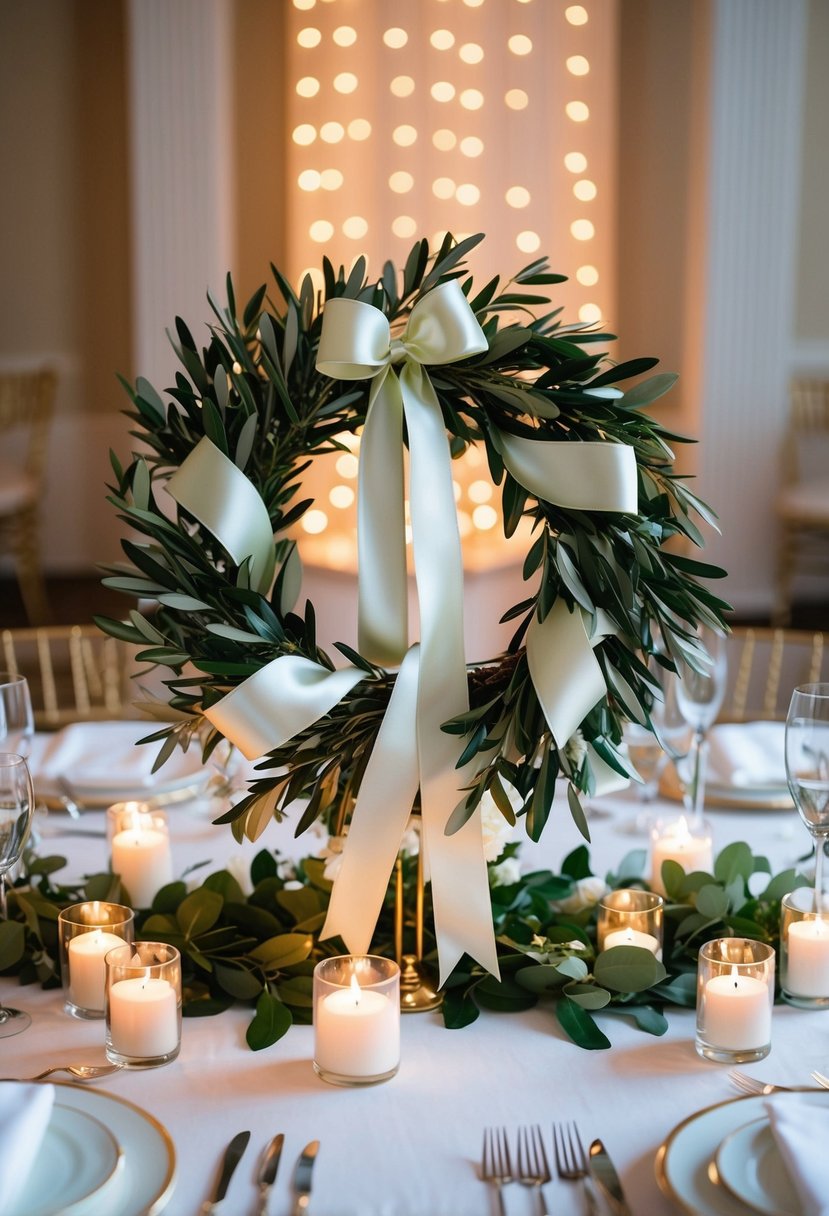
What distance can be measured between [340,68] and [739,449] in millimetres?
2332

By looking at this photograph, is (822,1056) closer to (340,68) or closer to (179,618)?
(179,618)

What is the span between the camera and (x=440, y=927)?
103 cm

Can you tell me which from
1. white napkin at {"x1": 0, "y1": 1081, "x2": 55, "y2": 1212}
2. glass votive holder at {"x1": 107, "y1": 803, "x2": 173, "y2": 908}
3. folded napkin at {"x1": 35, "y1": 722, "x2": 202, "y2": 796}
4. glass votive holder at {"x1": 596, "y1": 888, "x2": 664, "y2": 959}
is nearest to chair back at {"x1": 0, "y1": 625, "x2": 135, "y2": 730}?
folded napkin at {"x1": 35, "y1": 722, "x2": 202, "y2": 796}

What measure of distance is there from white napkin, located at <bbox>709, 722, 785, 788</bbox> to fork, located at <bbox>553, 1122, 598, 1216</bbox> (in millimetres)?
782

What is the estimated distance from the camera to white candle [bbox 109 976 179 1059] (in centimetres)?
96

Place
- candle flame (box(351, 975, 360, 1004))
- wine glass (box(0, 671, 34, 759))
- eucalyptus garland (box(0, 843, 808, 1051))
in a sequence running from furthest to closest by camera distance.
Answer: wine glass (box(0, 671, 34, 759)) → eucalyptus garland (box(0, 843, 808, 1051)) → candle flame (box(351, 975, 360, 1004))

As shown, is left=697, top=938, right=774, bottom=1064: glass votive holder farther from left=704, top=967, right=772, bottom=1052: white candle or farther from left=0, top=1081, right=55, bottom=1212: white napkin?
left=0, top=1081, right=55, bottom=1212: white napkin

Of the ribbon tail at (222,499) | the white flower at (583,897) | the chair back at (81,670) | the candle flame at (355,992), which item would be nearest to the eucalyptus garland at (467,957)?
the white flower at (583,897)

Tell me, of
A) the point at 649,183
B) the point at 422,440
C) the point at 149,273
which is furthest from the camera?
the point at 649,183

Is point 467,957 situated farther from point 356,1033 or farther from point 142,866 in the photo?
point 142,866

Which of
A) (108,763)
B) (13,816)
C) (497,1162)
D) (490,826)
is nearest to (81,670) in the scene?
(108,763)

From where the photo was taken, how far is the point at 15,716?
1.41 m

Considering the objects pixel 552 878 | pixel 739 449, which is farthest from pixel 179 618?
pixel 739 449

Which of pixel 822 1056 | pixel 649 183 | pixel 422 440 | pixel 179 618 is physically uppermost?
pixel 649 183
